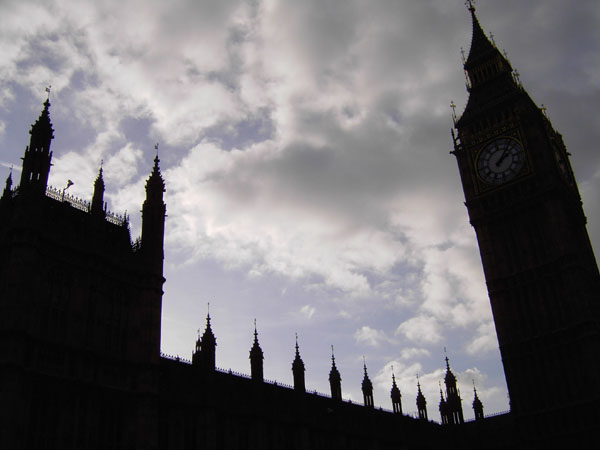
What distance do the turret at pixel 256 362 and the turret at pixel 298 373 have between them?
14.5 ft

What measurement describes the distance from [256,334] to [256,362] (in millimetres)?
2275

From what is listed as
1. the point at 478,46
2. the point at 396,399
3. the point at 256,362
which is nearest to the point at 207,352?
the point at 256,362

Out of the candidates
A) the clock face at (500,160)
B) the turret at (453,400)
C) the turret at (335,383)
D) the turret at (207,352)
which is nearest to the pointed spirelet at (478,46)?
the clock face at (500,160)

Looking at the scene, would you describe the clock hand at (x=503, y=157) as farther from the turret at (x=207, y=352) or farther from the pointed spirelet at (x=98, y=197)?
the pointed spirelet at (x=98, y=197)

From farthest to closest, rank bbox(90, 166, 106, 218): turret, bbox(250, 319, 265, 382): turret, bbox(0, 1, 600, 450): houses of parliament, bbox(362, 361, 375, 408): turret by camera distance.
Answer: bbox(362, 361, 375, 408): turret, bbox(250, 319, 265, 382): turret, bbox(90, 166, 106, 218): turret, bbox(0, 1, 600, 450): houses of parliament

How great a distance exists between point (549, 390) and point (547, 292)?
9942mm

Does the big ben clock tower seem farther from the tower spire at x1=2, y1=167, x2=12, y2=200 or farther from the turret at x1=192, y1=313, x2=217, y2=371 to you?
the tower spire at x1=2, y1=167, x2=12, y2=200

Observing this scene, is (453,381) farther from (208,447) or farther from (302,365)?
(208,447)

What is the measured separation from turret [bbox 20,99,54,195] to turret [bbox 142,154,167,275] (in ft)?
24.0

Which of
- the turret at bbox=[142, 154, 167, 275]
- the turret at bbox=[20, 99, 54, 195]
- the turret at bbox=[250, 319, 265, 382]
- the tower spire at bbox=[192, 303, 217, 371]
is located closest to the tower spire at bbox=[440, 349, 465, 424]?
the turret at bbox=[250, 319, 265, 382]

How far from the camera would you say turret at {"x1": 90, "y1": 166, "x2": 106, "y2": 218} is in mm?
42509

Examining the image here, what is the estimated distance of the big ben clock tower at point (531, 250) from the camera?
64625 mm

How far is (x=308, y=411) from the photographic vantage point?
51938 millimetres

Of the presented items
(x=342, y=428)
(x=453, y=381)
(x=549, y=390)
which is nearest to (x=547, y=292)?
(x=549, y=390)
